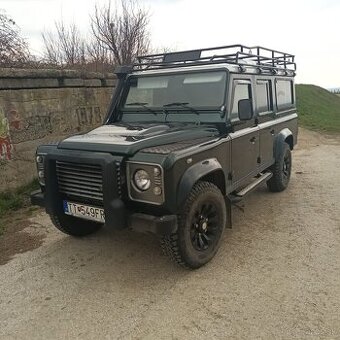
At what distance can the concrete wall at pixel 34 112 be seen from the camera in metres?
5.80

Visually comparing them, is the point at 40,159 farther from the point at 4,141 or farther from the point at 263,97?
the point at 263,97

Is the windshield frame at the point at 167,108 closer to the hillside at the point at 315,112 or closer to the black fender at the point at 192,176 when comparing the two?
the black fender at the point at 192,176

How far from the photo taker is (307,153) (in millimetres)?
9844

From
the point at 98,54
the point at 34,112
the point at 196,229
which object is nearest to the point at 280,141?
the point at 196,229

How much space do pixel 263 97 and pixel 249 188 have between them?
1364 millimetres

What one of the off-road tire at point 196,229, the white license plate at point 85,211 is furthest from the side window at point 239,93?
the white license plate at point 85,211

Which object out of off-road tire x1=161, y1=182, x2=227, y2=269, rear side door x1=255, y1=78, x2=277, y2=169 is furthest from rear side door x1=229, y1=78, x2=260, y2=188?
off-road tire x1=161, y1=182, x2=227, y2=269

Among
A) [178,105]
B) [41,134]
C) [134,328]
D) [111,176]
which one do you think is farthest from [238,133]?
[41,134]

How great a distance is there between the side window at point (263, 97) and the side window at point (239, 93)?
35cm

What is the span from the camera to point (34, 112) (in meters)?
6.24

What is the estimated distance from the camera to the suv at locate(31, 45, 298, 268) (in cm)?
325

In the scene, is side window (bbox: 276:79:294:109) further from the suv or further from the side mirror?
the side mirror

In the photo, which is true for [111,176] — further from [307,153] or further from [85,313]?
[307,153]

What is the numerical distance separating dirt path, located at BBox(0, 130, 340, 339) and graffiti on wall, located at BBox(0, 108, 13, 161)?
1.46 meters
